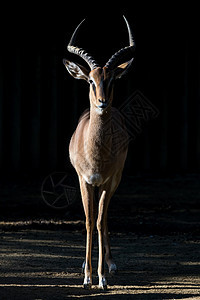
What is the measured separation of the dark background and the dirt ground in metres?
1.57

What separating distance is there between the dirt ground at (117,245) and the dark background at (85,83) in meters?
1.57

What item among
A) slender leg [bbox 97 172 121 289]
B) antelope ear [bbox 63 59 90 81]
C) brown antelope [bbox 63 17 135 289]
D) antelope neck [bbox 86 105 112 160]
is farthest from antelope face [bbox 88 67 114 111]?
slender leg [bbox 97 172 121 289]

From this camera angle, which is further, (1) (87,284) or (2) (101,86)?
(1) (87,284)

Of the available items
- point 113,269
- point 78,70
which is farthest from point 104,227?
point 78,70

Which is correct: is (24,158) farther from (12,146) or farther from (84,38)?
(84,38)

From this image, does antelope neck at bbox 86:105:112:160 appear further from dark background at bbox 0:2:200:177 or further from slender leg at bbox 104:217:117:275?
dark background at bbox 0:2:200:177

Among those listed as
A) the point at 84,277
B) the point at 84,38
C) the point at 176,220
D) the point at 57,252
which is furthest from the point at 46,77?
the point at 84,277

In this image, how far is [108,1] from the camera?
44.0 feet

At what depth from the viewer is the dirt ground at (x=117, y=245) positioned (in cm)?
551

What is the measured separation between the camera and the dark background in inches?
506

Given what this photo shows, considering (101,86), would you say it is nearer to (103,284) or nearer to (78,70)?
(78,70)

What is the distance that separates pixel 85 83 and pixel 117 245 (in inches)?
261

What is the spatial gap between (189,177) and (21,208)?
190 inches

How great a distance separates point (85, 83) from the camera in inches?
532
